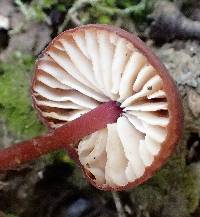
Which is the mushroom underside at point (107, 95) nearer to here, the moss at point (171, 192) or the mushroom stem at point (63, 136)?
the mushroom stem at point (63, 136)

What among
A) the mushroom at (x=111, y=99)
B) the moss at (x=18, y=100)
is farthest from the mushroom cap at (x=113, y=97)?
the moss at (x=18, y=100)

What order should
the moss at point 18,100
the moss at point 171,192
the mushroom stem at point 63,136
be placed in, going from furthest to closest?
A: the moss at point 18,100
the moss at point 171,192
the mushroom stem at point 63,136

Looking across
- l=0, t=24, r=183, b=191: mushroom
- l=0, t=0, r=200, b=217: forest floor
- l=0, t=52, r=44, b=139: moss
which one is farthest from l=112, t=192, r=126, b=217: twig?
l=0, t=52, r=44, b=139: moss

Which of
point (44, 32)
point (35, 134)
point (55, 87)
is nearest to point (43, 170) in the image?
point (35, 134)

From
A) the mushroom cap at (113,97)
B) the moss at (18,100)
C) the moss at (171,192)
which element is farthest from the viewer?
the moss at (18,100)

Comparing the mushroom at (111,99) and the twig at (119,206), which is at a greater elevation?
the mushroom at (111,99)

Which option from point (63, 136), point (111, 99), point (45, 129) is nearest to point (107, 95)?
point (111, 99)

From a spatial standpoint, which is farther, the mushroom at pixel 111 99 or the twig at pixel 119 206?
the twig at pixel 119 206
